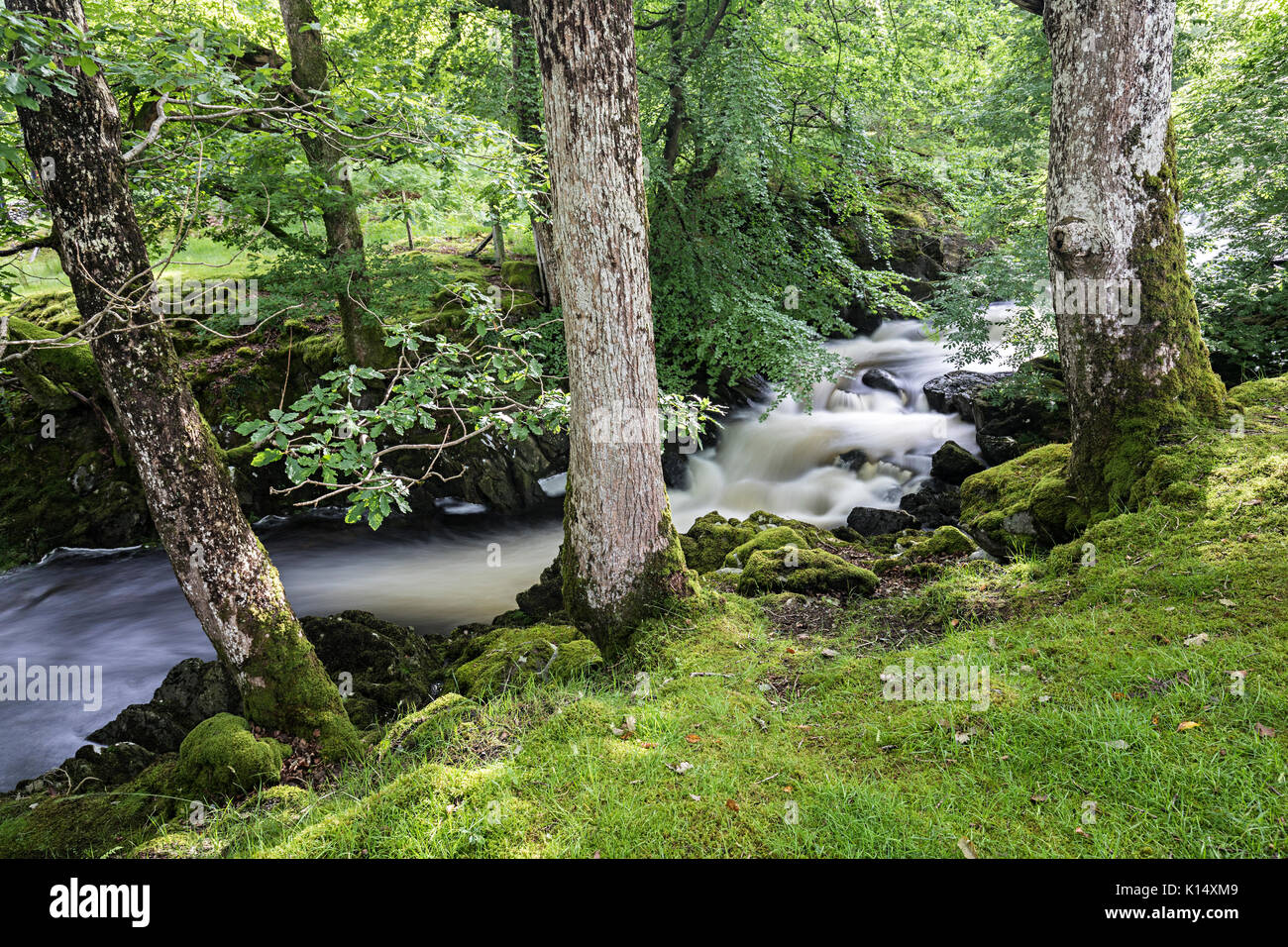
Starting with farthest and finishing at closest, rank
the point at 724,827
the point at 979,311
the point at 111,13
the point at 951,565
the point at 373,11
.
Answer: the point at 373,11
the point at 979,311
the point at 111,13
the point at 951,565
the point at 724,827

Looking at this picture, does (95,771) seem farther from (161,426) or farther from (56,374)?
(56,374)

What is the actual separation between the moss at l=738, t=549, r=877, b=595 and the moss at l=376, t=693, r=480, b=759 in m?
2.61

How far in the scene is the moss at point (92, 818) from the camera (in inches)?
153

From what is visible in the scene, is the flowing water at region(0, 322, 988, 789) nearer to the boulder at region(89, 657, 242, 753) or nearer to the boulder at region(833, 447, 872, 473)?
the boulder at region(833, 447, 872, 473)

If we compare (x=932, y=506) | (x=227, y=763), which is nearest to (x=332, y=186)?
(x=227, y=763)

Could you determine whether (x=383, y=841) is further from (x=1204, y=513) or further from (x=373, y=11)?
(x=373, y=11)

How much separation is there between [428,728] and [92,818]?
7.20 feet

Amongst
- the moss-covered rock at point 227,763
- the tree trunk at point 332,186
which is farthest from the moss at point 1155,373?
the tree trunk at point 332,186

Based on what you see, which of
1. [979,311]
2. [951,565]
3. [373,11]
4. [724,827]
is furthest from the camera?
[373,11]

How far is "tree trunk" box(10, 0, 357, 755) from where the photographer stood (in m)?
3.87

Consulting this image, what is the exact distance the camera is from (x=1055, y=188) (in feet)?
15.6

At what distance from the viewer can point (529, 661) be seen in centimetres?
475
